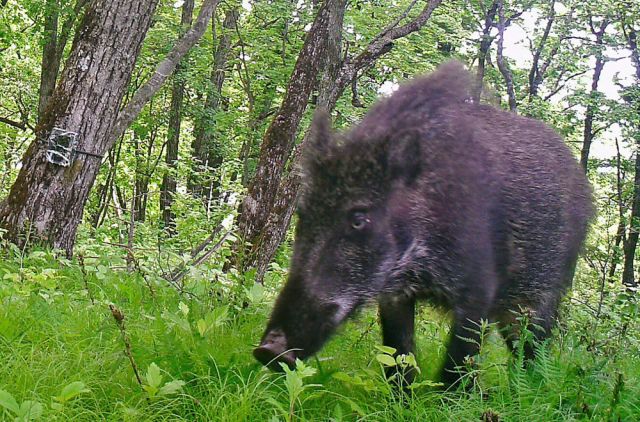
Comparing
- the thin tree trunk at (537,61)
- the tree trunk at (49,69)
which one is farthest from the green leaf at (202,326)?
the thin tree trunk at (537,61)

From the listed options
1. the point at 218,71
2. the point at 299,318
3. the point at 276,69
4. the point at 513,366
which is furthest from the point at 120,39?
the point at 218,71

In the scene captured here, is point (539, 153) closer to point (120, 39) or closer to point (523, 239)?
point (523, 239)

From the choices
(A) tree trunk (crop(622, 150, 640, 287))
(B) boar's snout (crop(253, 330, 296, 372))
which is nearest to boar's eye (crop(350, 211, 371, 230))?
(B) boar's snout (crop(253, 330, 296, 372))

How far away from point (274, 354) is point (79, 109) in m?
3.96

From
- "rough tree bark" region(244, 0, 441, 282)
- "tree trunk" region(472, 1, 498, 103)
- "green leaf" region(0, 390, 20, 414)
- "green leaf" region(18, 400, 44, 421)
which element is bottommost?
"green leaf" region(18, 400, 44, 421)

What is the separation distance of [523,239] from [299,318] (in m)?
1.77

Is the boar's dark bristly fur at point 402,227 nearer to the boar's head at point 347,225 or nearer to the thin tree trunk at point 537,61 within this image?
the boar's head at point 347,225

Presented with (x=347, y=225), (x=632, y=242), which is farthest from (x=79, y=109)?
(x=632, y=242)

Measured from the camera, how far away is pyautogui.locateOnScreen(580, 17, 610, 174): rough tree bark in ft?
56.3

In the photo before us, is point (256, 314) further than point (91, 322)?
Yes

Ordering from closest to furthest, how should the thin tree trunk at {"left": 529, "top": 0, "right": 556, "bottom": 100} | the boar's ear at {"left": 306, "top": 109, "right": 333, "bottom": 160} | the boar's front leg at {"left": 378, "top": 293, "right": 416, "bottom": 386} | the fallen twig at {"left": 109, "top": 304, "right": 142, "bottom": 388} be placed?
the fallen twig at {"left": 109, "top": 304, "right": 142, "bottom": 388} → the boar's ear at {"left": 306, "top": 109, "right": 333, "bottom": 160} → the boar's front leg at {"left": 378, "top": 293, "right": 416, "bottom": 386} → the thin tree trunk at {"left": 529, "top": 0, "right": 556, "bottom": 100}

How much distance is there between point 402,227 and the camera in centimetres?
364

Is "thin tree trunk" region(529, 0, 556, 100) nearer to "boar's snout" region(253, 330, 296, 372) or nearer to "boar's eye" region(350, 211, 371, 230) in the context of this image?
"boar's eye" region(350, 211, 371, 230)

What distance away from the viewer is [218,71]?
59.1 feet
